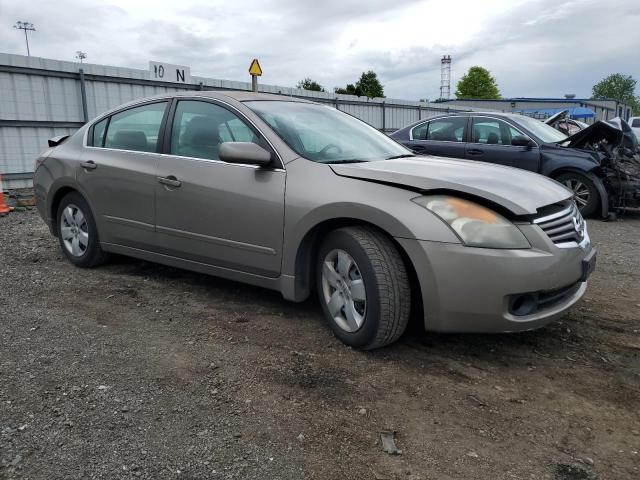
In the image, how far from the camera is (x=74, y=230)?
4.92 meters

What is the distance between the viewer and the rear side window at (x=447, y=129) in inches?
A: 342

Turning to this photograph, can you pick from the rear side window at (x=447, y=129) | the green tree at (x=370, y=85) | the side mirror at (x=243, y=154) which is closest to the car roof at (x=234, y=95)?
the side mirror at (x=243, y=154)

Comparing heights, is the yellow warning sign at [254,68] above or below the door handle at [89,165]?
above

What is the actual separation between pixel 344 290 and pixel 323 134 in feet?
4.13

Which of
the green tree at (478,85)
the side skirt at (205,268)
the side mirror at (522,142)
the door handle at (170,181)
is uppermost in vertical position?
the green tree at (478,85)

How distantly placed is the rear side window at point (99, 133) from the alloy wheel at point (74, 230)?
2.03ft

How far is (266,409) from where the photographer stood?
2578 millimetres

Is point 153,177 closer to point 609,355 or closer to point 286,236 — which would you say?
point 286,236

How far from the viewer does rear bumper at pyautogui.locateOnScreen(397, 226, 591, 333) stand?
278cm

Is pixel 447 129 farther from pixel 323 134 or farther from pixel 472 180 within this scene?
pixel 472 180

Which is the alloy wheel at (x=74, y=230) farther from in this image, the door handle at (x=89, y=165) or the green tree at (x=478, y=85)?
the green tree at (x=478, y=85)

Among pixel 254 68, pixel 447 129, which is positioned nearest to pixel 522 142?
Answer: pixel 447 129

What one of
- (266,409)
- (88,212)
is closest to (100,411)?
(266,409)

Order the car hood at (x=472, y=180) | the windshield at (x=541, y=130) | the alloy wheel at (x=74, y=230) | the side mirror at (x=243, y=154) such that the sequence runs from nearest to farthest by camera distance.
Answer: the car hood at (x=472, y=180) < the side mirror at (x=243, y=154) < the alloy wheel at (x=74, y=230) < the windshield at (x=541, y=130)
